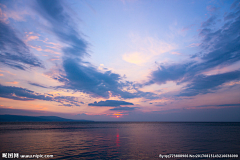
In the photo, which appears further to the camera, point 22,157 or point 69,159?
point 22,157

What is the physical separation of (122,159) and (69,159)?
6.48 meters

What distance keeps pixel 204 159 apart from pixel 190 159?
181cm

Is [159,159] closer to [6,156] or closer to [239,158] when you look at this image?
[239,158]

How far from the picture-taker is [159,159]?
58.1ft

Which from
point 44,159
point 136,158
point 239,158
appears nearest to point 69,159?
point 44,159

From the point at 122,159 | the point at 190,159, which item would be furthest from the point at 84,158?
the point at 190,159

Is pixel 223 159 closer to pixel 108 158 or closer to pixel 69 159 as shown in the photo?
pixel 108 158

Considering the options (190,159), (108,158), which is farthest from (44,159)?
(190,159)

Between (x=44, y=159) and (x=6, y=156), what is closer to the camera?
(x=44, y=159)

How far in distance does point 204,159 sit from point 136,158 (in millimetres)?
8612

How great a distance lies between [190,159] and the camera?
58.3 ft

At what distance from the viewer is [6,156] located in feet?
60.9

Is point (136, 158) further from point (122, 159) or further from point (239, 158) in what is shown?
point (239, 158)

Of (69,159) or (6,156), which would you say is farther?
(6,156)
